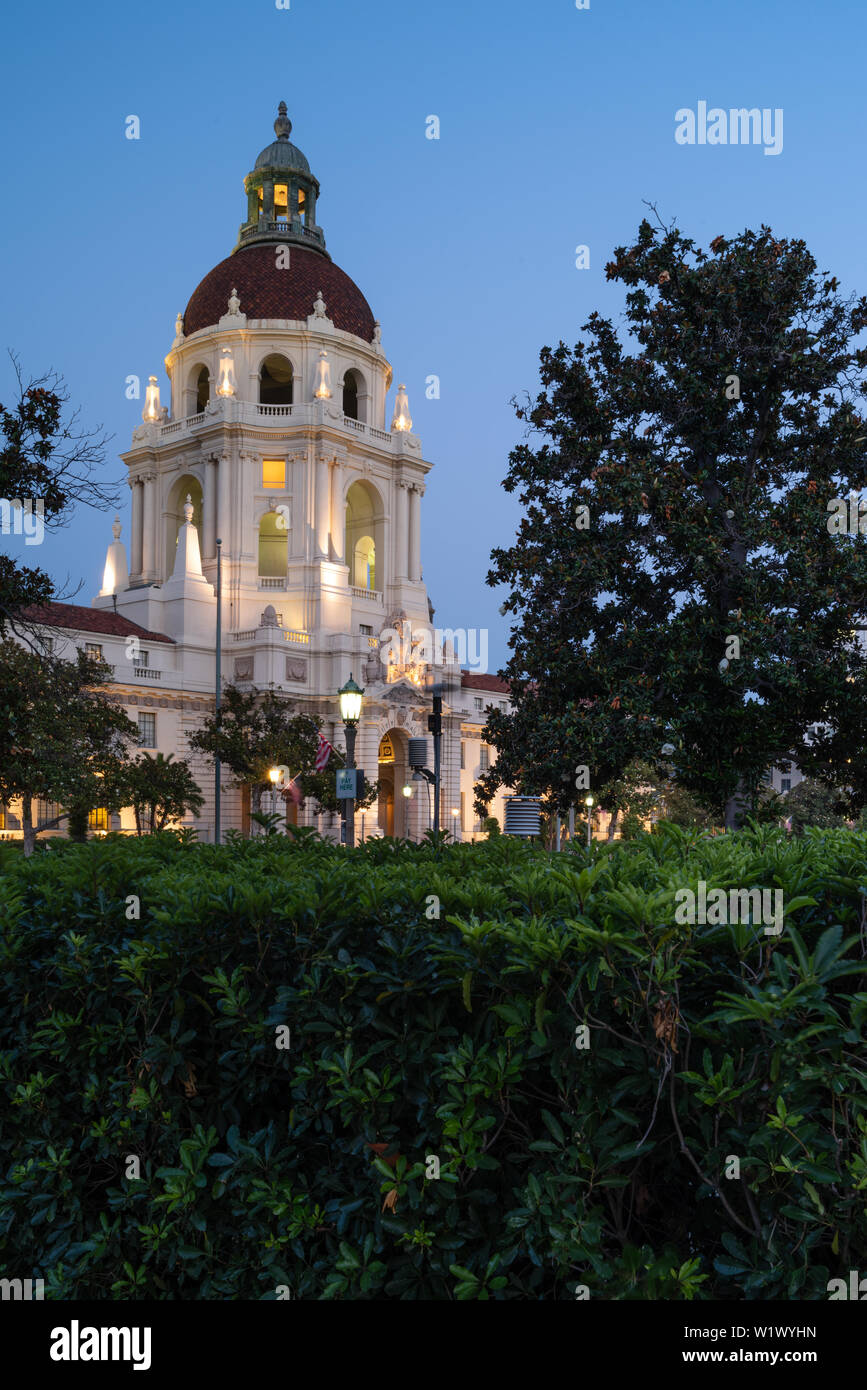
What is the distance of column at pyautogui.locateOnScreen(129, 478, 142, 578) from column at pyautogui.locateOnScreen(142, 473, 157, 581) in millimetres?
396

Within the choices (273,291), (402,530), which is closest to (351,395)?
(273,291)

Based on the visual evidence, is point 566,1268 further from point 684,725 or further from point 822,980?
point 684,725

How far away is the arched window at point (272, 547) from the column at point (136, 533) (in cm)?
845

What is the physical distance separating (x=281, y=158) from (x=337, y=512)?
3022 cm

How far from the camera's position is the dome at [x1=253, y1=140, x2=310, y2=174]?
253 feet

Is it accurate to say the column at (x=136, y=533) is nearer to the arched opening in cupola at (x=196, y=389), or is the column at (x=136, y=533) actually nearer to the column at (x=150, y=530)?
the column at (x=150, y=530)

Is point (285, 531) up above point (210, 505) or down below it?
below

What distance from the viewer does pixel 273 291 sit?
71438mm

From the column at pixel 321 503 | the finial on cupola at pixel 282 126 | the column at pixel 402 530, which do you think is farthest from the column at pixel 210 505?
the finial on cupola at pixel 282 126

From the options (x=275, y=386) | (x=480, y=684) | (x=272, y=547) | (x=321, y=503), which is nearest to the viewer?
(x=321, y=503)

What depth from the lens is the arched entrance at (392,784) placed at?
213 feet

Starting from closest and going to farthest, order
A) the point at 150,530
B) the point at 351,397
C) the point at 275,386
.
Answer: the point at 150,530 → the point at 275,386 → the point at 351,397

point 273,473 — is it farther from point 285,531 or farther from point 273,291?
point 273,291
